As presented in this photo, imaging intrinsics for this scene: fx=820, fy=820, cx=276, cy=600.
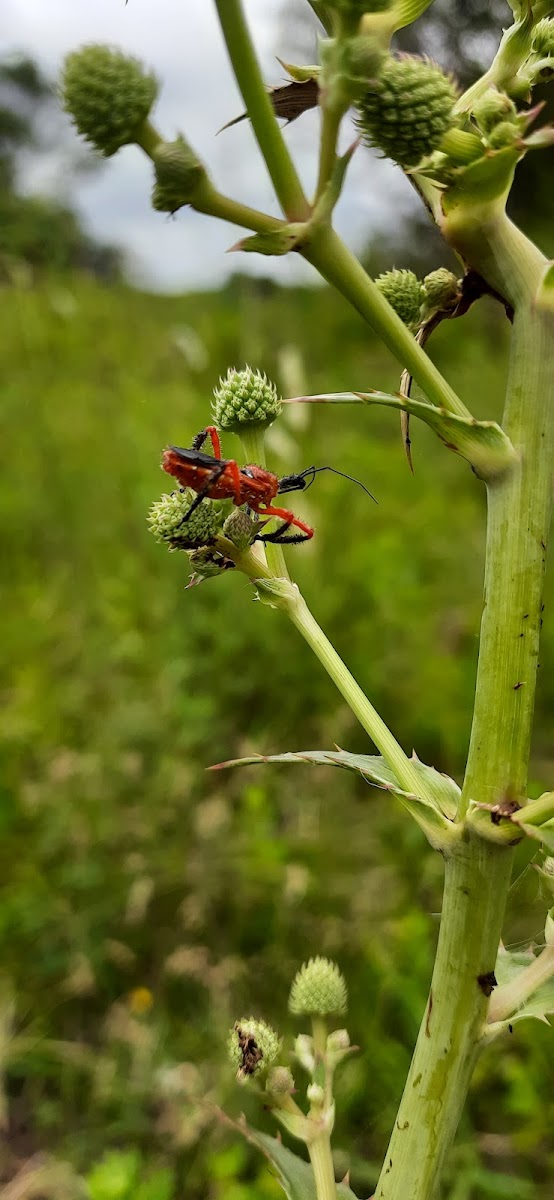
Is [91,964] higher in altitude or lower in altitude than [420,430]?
lower

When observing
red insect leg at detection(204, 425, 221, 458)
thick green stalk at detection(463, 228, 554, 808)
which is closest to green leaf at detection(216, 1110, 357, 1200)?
thick green stalk at detection(463, 228, 554, 808)

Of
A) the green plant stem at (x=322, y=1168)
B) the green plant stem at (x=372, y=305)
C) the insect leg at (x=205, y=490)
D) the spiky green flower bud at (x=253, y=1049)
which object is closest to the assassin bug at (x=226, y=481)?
the insect leg at (x=205, y=490)

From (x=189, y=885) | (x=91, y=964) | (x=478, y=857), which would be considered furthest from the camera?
(x=189, y=885)

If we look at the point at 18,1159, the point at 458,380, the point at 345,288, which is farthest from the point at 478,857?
the point at 458,380

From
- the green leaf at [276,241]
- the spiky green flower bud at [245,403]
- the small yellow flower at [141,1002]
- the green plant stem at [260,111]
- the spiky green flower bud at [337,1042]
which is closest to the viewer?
the green plant stem at [260,111]

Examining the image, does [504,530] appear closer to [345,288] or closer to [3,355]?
[345,288]

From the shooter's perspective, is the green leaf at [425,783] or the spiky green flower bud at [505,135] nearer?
the spiky green flower bud at [505,135]

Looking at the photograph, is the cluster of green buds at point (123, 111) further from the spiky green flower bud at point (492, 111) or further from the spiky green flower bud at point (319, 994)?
the spiky green flower bud at point (319, 994)
